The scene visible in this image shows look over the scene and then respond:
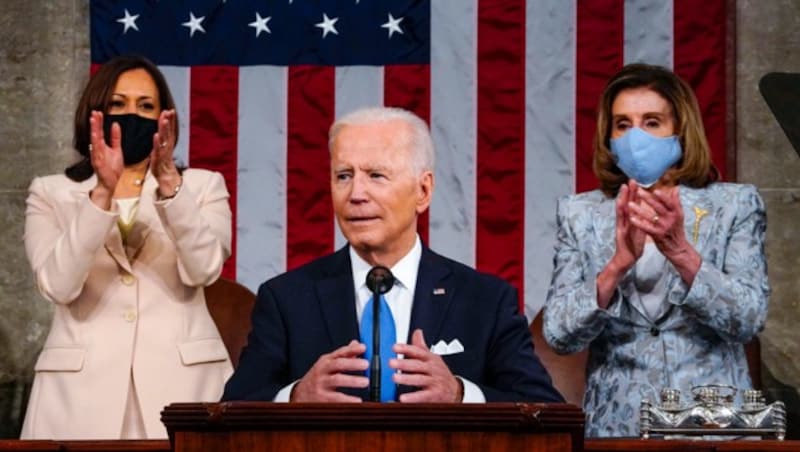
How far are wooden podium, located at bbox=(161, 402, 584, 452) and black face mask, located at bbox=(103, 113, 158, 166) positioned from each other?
170cm

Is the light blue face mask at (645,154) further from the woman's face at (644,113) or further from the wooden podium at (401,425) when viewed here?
the wooden podium at (401,425)

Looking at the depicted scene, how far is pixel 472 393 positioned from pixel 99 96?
1.63 meters

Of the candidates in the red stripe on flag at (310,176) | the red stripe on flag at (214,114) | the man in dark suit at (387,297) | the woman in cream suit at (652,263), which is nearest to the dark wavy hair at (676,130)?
the woman in cream suit at (652,263)

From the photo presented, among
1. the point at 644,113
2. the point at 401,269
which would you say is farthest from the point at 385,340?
the point at 644,113

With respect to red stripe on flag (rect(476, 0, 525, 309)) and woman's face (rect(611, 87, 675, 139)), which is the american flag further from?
woman's face (rect(611, 87, 675, 139))

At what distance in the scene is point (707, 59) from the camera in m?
5.99

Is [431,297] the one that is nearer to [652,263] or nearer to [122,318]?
[652,263]

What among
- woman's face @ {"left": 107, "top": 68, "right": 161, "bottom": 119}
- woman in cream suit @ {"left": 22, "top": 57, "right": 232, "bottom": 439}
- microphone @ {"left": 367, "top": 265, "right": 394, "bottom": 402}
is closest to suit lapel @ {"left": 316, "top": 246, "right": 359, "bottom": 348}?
microphone @ {"left": 367, "top": 265, "right": 394, "bottom": 402}

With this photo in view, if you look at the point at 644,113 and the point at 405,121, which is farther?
the point at 644,113

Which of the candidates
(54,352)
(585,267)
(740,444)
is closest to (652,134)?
(585,267)

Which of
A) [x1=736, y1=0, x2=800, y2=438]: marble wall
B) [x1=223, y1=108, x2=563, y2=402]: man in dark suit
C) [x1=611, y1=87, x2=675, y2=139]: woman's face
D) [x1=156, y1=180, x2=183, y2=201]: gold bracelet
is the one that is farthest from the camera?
[x1=736, y1=0, x2=800, y2=438]: marble wall

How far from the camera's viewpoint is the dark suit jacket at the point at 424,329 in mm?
3967

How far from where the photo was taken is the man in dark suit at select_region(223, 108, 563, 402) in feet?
13.1

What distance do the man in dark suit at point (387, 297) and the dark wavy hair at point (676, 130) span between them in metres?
0.69
